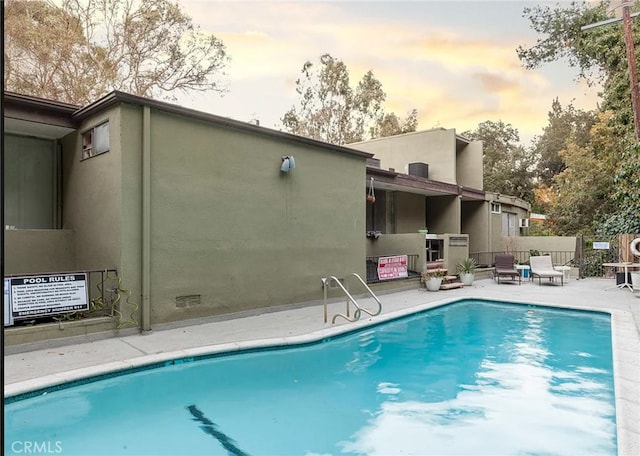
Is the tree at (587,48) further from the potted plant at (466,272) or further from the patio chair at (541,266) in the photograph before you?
the potted plant at (466,272)

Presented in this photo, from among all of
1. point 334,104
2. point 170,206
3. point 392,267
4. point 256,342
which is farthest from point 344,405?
point 334,104

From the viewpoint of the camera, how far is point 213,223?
7301mm

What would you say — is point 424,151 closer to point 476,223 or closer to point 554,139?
point 476,223

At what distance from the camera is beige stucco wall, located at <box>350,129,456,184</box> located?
15531 millimetres

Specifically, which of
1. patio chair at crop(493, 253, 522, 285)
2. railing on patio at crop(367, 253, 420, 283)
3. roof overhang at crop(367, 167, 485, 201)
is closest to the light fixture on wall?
roof overhang at crop(367, 167, 485, 201)

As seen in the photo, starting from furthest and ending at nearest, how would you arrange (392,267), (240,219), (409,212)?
(409,212)
(392,267)
(240,219)

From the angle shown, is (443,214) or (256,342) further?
(443,214)

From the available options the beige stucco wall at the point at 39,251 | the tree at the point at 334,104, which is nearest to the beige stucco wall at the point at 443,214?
the beige stucco wall at the point at 39,251

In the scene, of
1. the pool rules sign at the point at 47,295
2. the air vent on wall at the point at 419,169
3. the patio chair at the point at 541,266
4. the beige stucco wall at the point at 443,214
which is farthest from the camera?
the air vent on wall at the point at 419,169

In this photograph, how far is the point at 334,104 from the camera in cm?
2845

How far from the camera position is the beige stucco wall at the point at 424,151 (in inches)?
611

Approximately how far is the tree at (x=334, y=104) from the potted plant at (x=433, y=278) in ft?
59.0

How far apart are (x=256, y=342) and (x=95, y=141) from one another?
4.33 meters

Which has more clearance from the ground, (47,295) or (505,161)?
(505,161)
